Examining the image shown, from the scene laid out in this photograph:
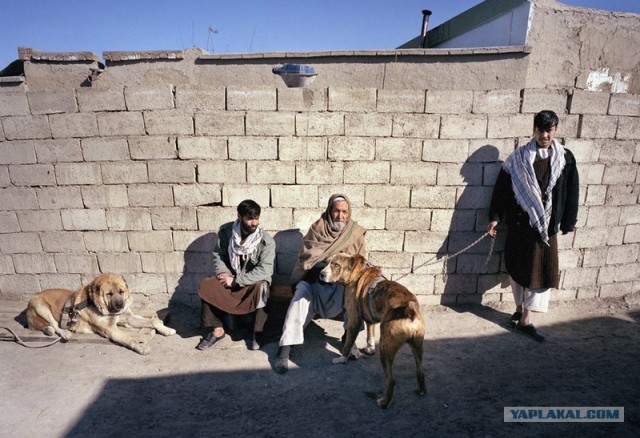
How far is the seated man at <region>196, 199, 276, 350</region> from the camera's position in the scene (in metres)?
3.76

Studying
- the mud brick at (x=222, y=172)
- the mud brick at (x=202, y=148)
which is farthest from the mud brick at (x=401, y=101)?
the mud brick at (x=202, y=148)

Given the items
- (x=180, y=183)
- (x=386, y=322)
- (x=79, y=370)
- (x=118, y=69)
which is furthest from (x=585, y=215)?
(x=118, y=69)

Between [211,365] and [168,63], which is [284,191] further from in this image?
[168,63]

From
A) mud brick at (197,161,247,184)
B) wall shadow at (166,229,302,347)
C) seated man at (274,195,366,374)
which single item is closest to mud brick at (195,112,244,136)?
mud brick at (197,161,247,184)

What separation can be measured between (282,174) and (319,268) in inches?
49.7

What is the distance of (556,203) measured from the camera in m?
3.88

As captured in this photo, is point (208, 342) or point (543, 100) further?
point (543, 100)

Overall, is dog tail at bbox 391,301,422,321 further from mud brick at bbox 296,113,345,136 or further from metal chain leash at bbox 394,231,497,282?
mud brick at bbox 296,113,345,136

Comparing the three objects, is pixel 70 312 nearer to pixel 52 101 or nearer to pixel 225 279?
pixel 225 279

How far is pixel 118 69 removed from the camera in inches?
210

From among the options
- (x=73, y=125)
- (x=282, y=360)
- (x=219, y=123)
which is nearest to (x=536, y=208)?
(x=282, y=360)

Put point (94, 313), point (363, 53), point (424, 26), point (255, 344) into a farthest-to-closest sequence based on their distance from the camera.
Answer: point (424, 26) < point (363, 53) < point (94, 313) < point (255, 344)

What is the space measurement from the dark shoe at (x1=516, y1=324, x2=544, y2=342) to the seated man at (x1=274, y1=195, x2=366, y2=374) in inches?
79.9

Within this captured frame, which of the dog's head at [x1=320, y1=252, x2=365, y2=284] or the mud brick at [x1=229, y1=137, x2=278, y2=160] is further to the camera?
the mud brick at [x1=229, y1=137, x2=278, y2=160]
